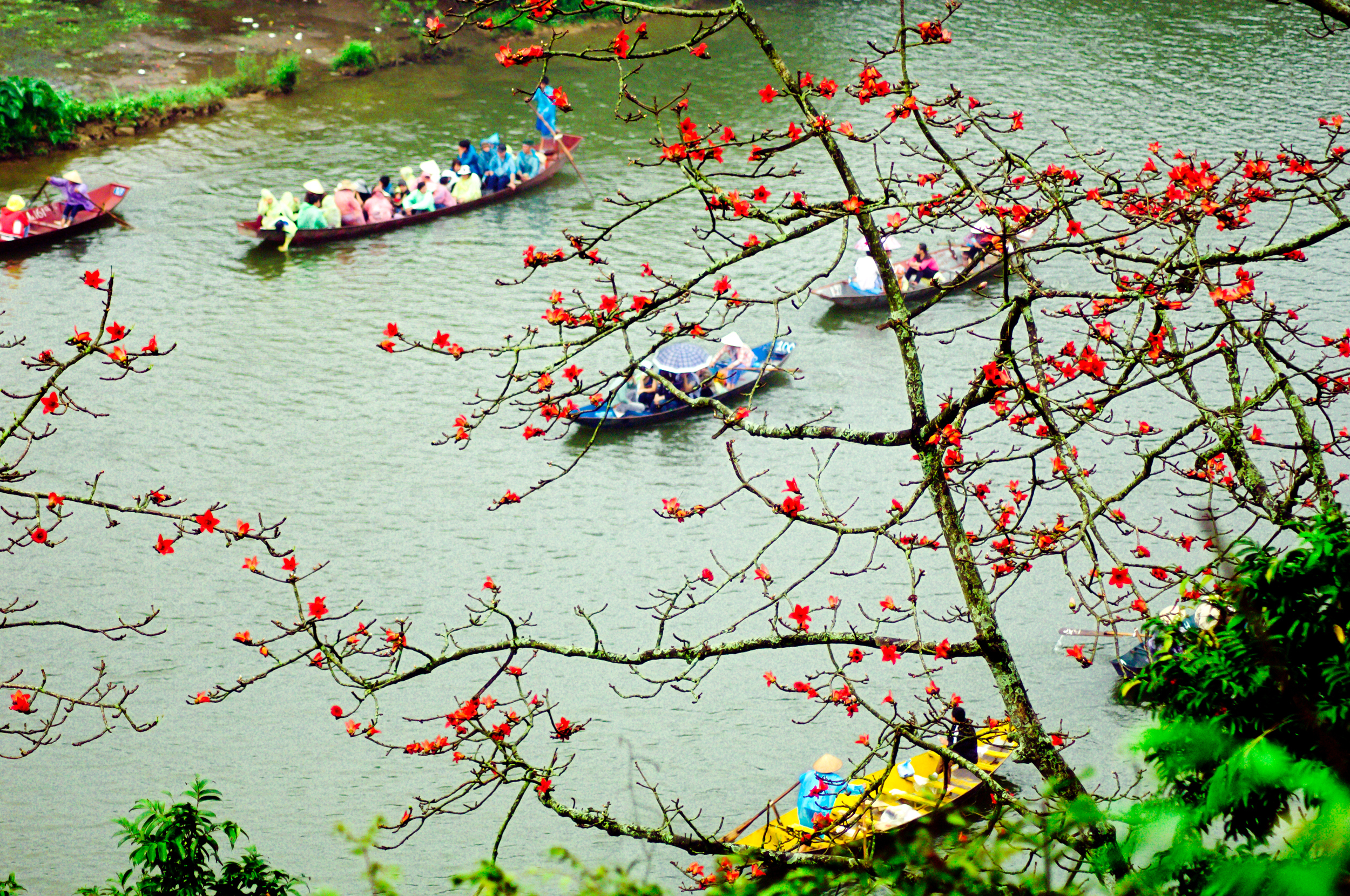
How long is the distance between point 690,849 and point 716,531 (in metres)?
7.76

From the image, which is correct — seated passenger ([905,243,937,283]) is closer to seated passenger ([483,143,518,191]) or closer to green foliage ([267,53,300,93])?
seated passenger ([483,143,518,191])

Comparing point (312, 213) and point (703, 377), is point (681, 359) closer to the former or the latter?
point (703, 377)

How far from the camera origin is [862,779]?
4918 mm

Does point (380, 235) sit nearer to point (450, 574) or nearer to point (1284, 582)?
point (450, 574)

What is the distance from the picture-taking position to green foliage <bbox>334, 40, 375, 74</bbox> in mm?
26344

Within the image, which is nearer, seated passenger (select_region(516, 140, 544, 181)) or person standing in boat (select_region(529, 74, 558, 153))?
person standing in boat (select_region(529, 74, 558, 153))

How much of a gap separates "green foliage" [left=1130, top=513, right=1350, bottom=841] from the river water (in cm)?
593

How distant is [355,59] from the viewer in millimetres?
26422

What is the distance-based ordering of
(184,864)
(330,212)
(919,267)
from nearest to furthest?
(184,864) < (919,267) < (330,212)

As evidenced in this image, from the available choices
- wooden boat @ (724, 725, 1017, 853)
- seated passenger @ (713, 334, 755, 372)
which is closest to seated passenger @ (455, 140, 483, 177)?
seated passenger @ (713, 334, 755, 372)

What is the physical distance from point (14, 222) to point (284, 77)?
805 centimetres

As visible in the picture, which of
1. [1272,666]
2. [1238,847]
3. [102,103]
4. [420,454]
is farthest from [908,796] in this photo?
[102,103]

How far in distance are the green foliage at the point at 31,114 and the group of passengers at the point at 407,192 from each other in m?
4.92

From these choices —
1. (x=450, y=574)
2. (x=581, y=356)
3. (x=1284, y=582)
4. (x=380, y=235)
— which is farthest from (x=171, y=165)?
(x=1284, y=582)
